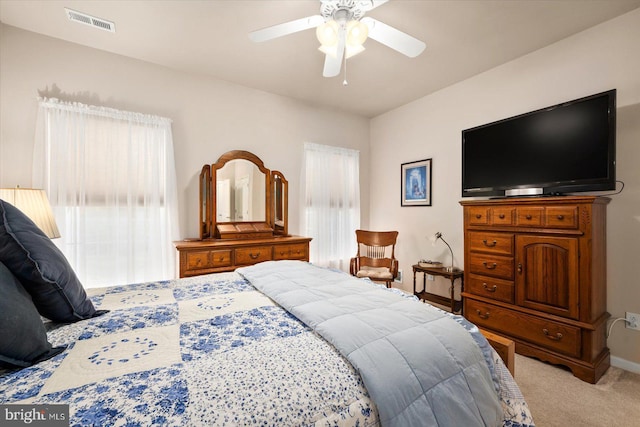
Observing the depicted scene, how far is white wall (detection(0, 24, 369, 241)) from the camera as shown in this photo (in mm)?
2305

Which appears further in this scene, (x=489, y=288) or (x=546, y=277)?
(x=489, y=288)

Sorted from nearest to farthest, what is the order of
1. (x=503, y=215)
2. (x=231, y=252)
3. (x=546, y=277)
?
1. (x=546, y=277)
2. (x=503, y=215)
3. (x=231, y=252)

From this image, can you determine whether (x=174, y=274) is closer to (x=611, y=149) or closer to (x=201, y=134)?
(x=201, y=134)

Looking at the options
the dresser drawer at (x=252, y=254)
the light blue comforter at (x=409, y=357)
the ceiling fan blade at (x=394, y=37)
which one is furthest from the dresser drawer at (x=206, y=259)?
the ceiling fan blade at (x=394, y=37)

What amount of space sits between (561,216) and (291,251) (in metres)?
2.49

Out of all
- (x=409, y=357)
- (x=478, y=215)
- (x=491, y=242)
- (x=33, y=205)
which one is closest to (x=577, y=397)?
(x=491, y=242)

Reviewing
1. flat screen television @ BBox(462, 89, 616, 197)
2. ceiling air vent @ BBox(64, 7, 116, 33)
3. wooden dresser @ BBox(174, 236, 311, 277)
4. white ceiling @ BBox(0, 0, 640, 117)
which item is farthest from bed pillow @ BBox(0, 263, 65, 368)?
flat screen television @ BBox(462, 89, 616, 197)

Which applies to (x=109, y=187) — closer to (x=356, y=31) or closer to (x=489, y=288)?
(x=356, y=31)

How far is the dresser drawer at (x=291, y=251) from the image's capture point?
3121 mm

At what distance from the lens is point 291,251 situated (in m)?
3.23

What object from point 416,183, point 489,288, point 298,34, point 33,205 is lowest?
point 489,288

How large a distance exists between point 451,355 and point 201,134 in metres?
3.13

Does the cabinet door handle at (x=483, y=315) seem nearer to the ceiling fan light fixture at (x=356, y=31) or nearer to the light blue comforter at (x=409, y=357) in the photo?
the light blue comforter at (x=409, y=357)

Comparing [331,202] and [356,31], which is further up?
[356,31]
